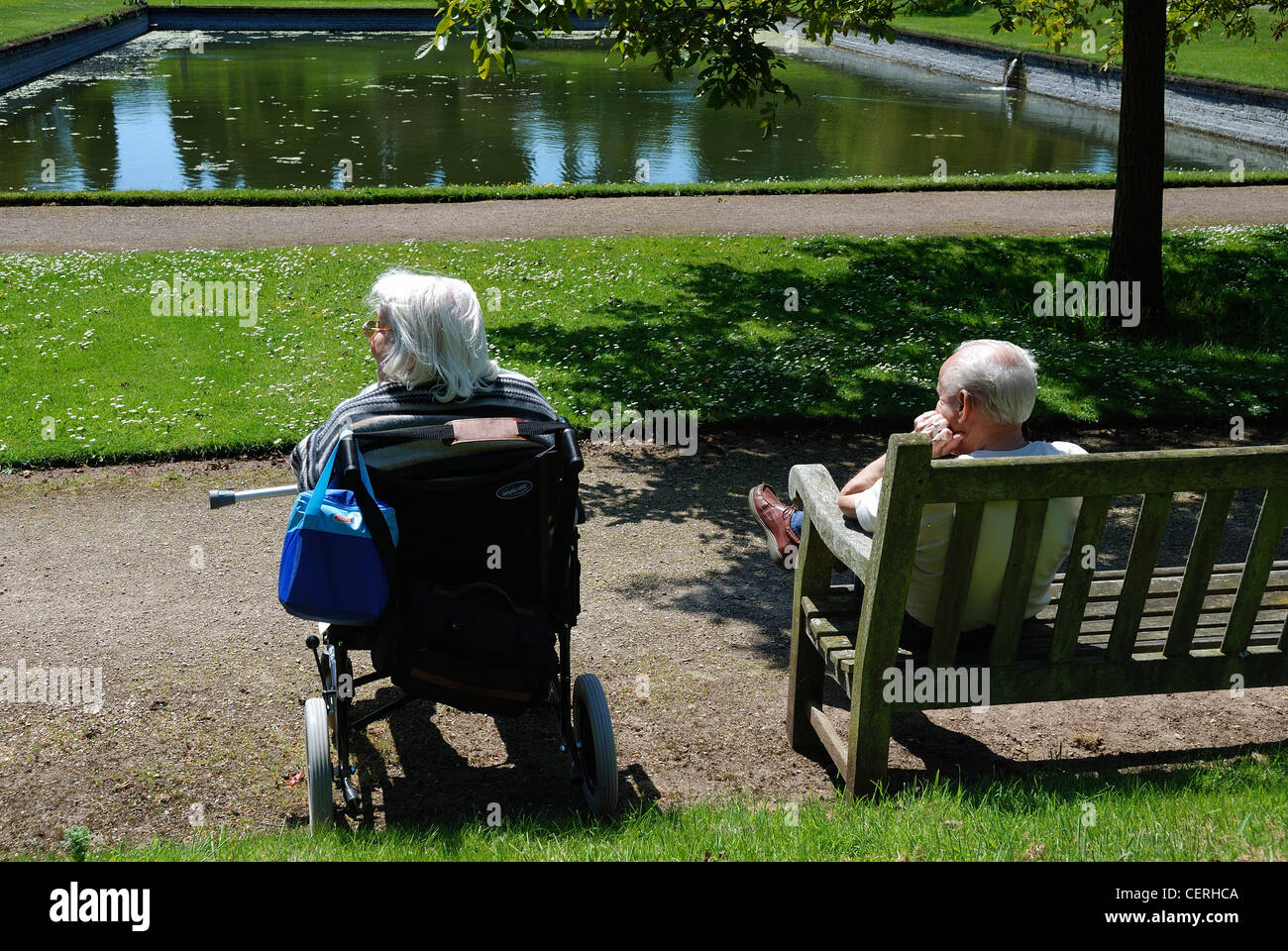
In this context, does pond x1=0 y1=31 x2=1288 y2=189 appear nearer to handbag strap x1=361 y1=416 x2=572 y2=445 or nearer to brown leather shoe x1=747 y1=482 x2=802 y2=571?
brown leather shoe x1=747 y1=482 x2=802 y2=571

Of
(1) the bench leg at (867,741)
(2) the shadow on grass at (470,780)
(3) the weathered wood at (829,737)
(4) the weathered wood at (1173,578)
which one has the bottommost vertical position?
(2) the shadow on grass at (470,780)

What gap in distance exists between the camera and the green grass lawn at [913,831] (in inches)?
123

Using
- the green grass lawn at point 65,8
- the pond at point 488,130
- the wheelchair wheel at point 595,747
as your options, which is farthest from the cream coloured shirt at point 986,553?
the green grass lawn at point 65,8

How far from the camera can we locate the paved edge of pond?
13.4 meters

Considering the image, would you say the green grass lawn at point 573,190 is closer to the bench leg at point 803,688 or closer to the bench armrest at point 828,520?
the bench armrest at point 828,520

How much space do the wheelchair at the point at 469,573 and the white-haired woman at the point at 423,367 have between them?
10cm

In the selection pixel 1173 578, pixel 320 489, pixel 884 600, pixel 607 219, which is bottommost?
pixel 1173 578

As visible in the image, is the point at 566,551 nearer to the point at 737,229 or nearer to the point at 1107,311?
the point at 1107,311

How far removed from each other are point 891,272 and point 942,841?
9008 millimetres

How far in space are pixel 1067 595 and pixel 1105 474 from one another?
41cm

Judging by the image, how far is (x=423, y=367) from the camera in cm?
371

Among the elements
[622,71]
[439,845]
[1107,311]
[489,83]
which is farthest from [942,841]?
[622,71]

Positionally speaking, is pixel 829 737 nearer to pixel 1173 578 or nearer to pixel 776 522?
pixel 1173 578

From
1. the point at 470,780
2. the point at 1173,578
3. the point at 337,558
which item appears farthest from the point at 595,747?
the point at 1173,578
